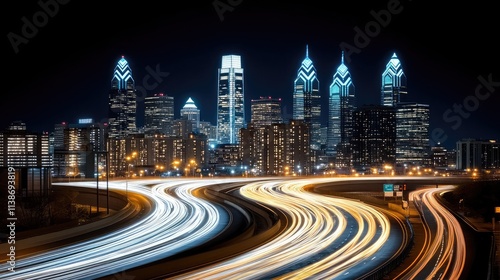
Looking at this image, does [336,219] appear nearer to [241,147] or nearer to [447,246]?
[447,246]

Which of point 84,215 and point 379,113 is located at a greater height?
point 379,113

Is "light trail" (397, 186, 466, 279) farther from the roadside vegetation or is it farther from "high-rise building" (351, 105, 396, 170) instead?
"high-rise building" (351, 105, 396, 170)

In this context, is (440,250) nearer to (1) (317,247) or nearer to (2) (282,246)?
(1) (317,247)

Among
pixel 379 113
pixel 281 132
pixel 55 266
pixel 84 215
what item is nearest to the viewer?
pixel 55 266

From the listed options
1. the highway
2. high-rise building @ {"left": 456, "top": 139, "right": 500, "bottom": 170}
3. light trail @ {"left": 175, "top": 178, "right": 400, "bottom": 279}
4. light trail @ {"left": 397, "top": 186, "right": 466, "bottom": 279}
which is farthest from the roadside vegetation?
high-rise building @ {"left": 456, "top": 139, "right": 500, "bottom": 170}

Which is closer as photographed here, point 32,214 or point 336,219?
point 336,219

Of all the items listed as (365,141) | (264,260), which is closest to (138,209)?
(264,260)

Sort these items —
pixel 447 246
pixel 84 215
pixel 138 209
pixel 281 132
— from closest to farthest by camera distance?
pixel 447 246
pixel 138 209
pixel 84 215
pixel 281 132
